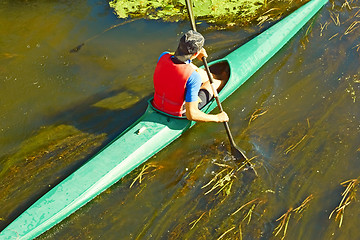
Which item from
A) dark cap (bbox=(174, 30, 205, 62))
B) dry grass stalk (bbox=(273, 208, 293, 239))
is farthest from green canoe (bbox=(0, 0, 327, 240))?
dry grass stalk (bbox=(273, 208, 293, 239))

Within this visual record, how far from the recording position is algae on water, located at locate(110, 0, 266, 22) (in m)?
5.74

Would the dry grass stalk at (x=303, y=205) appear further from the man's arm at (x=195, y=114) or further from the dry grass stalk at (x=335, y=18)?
the dry grass stalk at (x=335, y=18)

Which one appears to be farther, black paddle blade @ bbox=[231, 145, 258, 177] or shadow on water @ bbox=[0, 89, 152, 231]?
black paddle blade @ bbox=[231, 145, 258, 177]

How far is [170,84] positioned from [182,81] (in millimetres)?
147

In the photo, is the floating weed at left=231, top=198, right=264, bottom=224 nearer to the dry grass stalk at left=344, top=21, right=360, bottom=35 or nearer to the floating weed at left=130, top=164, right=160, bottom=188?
the floating weed at left=130, top=164, right=160, bottom=188

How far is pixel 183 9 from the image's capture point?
5.82 meters

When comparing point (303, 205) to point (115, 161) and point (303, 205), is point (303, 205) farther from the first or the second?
point (115, 161)

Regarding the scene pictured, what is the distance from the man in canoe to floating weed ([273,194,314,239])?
1.11 m

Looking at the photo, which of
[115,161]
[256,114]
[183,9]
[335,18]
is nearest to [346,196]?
[256,114]

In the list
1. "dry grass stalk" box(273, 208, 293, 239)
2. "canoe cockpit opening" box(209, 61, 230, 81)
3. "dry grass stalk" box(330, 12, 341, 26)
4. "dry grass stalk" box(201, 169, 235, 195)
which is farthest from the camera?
"dry grass stalk" box(330, 12, 341, 26)

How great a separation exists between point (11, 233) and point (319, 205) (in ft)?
9.20

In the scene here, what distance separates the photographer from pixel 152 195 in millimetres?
3662

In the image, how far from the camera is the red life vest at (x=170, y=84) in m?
3.43

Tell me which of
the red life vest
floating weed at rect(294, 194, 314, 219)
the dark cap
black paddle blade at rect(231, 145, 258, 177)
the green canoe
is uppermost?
the dark cap
